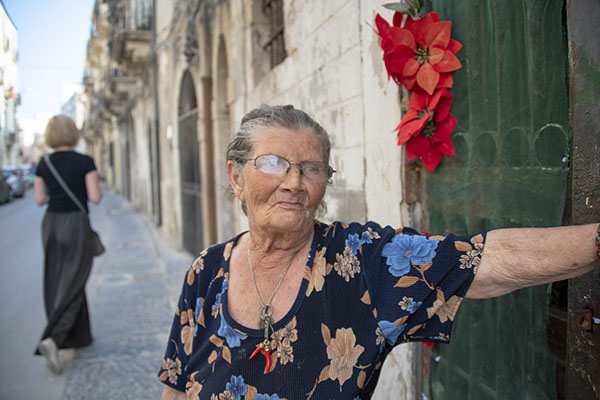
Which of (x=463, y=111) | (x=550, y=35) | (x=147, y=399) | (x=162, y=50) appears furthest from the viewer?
(x=162, y=50)

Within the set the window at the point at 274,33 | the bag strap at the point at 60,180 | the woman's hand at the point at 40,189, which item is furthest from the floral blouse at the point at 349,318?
the window at the point at 274,33

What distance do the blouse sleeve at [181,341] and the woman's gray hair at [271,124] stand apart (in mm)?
472

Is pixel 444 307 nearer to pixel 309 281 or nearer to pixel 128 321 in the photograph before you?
pixel 309 281

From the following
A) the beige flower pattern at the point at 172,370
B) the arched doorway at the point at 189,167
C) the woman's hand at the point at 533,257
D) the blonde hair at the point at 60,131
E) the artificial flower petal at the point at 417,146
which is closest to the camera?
the woman's hand at the point at 533,257

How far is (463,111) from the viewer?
5.98 feet

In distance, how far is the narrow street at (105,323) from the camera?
11.4ft

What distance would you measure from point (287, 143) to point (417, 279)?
1.80 ft

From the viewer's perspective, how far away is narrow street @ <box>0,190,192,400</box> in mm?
3469

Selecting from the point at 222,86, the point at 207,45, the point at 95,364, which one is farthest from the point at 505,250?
the point at 207,45

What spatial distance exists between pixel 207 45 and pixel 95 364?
4.73m

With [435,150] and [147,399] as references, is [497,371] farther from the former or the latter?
[147,399]

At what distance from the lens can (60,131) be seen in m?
3.90

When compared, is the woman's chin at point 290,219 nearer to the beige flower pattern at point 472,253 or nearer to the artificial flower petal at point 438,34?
the beige flower pattern at point 472,253

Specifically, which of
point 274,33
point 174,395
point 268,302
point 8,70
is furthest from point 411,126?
point 274,33
